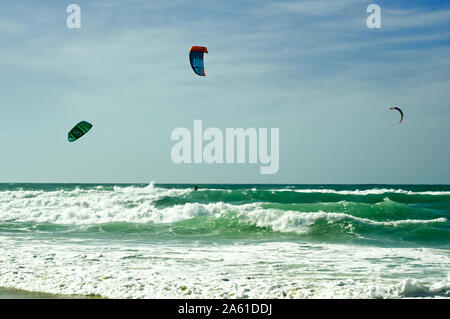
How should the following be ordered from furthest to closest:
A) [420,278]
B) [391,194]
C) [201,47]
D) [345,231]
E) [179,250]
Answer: [391,194] < [201,47] < [345,231] < [179,250] < [420,278]

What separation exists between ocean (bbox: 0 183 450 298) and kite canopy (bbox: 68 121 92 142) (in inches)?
120

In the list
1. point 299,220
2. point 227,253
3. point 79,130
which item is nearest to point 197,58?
point 79,130

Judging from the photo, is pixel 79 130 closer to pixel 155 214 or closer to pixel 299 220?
pixel 155 214

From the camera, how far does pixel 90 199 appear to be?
2381 cm

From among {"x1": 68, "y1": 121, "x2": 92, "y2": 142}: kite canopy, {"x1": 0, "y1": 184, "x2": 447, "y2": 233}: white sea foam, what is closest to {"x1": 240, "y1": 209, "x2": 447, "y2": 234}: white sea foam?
{"x1": 0, "y1": 184, "x2": 447, "y2": 233}: white sea foam

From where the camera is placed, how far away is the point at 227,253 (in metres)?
9.38

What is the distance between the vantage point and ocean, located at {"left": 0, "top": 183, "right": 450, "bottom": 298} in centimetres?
612

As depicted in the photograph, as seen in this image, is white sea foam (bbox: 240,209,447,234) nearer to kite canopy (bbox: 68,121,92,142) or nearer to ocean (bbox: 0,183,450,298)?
ocean (bbox: 0,183,450,298)

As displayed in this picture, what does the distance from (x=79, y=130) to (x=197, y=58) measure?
5315mm
